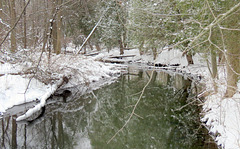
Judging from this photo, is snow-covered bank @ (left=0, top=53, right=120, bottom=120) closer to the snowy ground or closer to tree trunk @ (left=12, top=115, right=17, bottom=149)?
the snowy ground

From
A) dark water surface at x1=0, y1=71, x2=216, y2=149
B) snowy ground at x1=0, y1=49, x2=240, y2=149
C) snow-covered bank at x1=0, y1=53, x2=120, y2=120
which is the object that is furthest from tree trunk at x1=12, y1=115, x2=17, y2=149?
snowy ground at x1=0, y1=49, x2=240, y2=149

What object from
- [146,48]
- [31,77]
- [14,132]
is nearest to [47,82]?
[31,77]

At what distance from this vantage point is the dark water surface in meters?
4.82

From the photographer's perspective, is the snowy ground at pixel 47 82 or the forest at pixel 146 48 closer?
the forest at pixel 146 48

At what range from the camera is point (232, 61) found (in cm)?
542

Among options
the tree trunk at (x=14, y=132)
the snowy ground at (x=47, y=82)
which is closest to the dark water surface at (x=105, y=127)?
the tree trunk at (x=14, y=132)

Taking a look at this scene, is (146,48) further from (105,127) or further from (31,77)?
(31,77)

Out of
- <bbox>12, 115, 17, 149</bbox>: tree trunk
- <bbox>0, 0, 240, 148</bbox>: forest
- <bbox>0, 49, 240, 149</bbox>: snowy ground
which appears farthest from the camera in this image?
<bbox>0, 49, 240, 149</bbox>: snowy ground

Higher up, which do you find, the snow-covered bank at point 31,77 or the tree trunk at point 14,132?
the snow-covered bank at point 31,77

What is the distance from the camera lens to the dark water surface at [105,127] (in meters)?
4.82

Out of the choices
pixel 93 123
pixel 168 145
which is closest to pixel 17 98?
pixel 93 123

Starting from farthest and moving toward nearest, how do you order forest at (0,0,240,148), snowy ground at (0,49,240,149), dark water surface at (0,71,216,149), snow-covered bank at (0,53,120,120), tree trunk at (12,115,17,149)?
snow-covered bank at (0,53,120,120) < snowy ground at (0,49,240,149) < dark water surface at (0,71,216,149) < tree trunk at (12,115,17,149) < forest at (0,0,240,148)

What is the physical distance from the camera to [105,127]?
5.81 m

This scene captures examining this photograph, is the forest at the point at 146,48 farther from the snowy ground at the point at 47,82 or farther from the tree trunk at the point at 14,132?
the tree trunk at the point at 14,132
